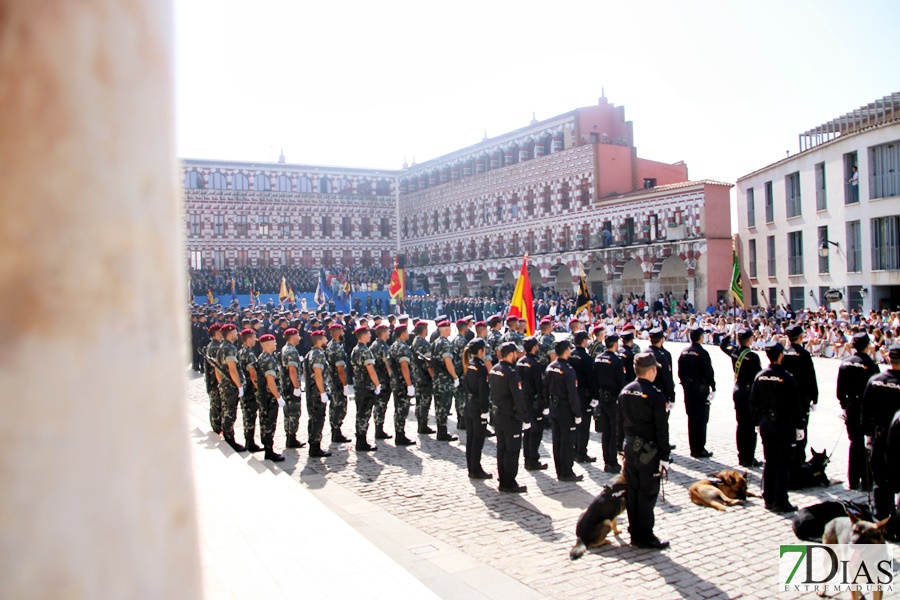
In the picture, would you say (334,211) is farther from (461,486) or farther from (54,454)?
(54,454)

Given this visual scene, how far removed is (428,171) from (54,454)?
187ft

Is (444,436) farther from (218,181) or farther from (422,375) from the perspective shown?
(218,181)

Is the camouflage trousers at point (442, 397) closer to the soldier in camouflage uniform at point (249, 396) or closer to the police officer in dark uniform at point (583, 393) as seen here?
the police officer in dark uniform at point (583, 393)

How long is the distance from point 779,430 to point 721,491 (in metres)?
1.10

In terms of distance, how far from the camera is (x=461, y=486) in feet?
31.2

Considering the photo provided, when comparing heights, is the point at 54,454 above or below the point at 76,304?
below

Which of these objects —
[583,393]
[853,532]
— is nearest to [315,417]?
[583,393]

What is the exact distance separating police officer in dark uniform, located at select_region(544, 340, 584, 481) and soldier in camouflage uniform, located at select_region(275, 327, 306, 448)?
4502 millimetres

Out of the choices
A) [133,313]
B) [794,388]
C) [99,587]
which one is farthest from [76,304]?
[794,388]

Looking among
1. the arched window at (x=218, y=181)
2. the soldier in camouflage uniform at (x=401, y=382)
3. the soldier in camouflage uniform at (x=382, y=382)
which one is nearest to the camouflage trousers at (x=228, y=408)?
the soldier in camouflage uniform at (x=382, y=382)

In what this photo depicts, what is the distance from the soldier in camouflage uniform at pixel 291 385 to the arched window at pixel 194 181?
4456cm

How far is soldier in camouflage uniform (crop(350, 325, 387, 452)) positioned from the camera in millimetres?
11857

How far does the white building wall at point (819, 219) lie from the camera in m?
25.2

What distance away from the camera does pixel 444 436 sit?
1248 cm
